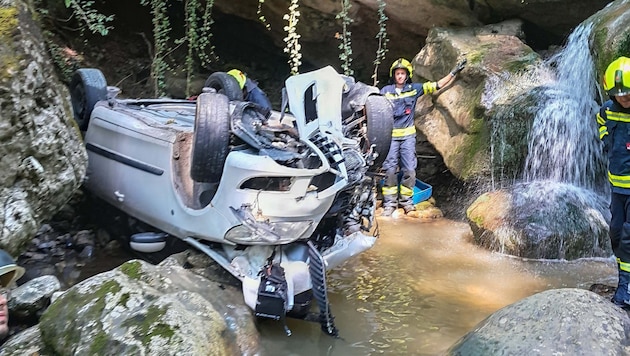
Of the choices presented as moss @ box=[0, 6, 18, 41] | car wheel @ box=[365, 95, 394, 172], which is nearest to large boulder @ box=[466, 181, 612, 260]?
car wheel @ box=[365, 95, 394, 172]

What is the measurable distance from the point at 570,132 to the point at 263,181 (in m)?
4.26

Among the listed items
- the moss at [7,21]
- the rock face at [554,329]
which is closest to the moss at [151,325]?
the rock face at [554,329]

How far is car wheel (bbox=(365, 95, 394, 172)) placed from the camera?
5.43 m

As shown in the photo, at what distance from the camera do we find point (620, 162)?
4.43 metres

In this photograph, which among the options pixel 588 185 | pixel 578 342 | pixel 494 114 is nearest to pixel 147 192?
pixel 578 342

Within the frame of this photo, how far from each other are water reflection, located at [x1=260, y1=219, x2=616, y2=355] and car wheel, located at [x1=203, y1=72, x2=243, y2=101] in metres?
2.14

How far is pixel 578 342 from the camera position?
333 cm

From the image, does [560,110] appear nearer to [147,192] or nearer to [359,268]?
[359,268]

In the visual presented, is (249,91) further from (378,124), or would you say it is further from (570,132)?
(570,132)

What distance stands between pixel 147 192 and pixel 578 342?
3.49m

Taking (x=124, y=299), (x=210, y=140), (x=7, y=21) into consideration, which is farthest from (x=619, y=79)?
(x=7, y=21)

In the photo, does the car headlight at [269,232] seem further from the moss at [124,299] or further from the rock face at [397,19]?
the rock face at [397,19]

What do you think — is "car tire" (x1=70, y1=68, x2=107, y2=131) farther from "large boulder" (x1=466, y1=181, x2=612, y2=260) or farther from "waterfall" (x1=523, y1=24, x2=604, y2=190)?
"waterfall" (x1=523, y1=24, x2=604, y2=190)

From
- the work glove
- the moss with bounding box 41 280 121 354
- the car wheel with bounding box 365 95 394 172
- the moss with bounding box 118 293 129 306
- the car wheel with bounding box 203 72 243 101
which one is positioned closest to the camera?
the moss with bounding box 41 280 121 354
